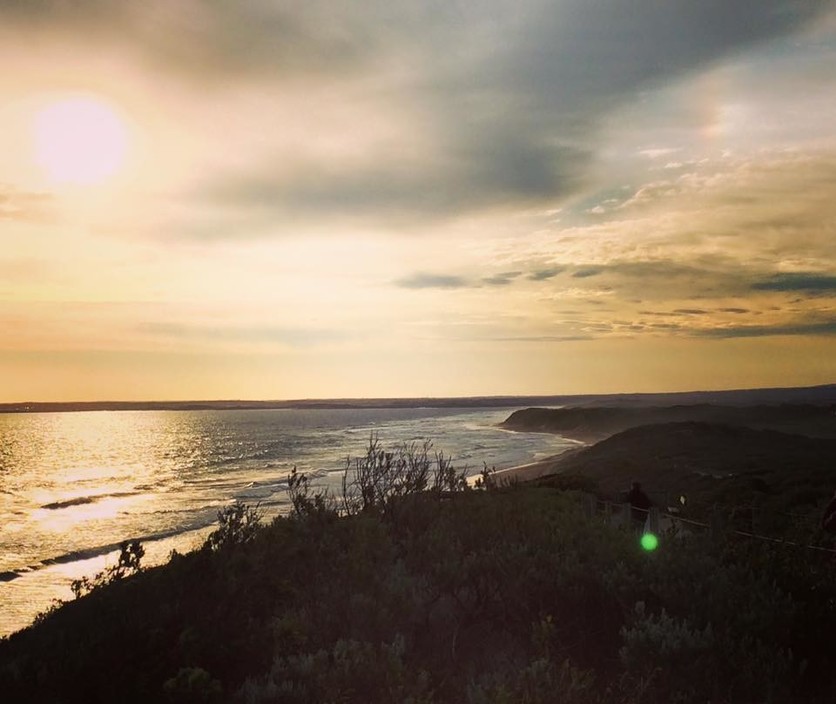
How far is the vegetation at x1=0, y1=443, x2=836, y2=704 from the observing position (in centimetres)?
495

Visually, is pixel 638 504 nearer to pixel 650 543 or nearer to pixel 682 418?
pixel 650 543

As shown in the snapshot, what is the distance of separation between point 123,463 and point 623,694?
281 feet

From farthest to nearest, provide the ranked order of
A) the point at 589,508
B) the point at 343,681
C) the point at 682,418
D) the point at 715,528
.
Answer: the point at 682,418
the point at 589,508
the point at 715,528
the point at 343,681

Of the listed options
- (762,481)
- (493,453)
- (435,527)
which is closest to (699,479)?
(762,481)

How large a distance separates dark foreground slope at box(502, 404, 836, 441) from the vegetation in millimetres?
73020

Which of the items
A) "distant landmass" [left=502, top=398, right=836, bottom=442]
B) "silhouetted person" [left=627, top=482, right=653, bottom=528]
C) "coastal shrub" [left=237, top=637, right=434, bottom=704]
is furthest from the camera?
"distant landmass" [left=502, top=398, right=836, bottom=442]

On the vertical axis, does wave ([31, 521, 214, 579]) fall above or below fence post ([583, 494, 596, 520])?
below

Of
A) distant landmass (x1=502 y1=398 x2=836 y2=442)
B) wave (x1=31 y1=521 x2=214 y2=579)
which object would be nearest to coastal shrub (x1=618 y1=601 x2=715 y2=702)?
wave (x1=31 y1=521 x2=214 y2=579)

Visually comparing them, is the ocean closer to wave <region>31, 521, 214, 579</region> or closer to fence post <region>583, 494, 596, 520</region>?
wave <region>31, 521, 214, 579</region>

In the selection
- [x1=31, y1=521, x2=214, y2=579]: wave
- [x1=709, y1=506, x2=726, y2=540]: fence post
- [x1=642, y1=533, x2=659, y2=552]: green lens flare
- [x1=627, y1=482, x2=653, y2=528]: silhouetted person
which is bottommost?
[x1=31, y1=521, x2=214, y2=579]: wave

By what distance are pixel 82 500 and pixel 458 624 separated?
48.3 meters

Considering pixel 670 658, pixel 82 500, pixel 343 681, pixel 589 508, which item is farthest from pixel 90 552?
pixel 670 658

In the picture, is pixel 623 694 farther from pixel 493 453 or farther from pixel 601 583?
pixel 493 453

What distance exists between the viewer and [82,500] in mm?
47344
